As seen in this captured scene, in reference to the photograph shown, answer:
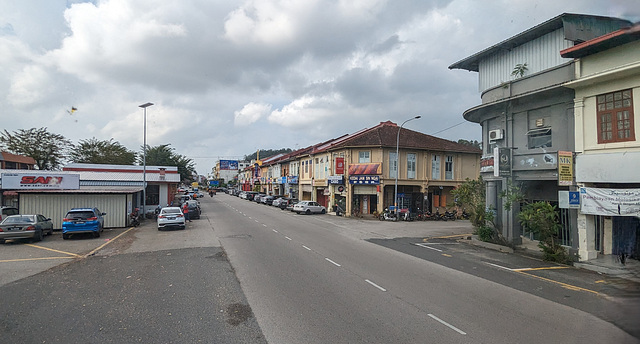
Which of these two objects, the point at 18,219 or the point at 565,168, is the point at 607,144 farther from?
the point at 18,219

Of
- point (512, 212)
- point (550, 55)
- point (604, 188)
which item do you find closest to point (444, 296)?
point (604, 188)

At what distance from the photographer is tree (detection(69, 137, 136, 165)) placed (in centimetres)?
5356

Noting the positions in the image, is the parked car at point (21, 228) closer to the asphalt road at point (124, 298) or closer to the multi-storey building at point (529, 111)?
the asphalt road at point (124, 298)

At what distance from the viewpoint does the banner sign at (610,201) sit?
11609mm

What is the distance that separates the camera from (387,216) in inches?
1261

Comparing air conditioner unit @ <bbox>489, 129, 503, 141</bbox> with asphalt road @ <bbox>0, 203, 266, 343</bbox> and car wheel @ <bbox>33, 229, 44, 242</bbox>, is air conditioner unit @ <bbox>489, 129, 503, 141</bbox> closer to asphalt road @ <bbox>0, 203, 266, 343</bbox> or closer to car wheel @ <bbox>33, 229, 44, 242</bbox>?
asphalt road @ <bbox>0, 203, 266, 343</bbox>

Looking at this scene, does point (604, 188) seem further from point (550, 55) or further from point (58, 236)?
point (58, 236)

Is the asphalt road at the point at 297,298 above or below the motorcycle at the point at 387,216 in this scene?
above

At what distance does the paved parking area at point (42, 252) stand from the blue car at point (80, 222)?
446mm

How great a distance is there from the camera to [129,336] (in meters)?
5.88

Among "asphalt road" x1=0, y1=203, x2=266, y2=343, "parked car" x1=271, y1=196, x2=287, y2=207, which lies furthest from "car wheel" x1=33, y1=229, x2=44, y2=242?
"parked car" x1=271, y1=196, x2=287, y2=207

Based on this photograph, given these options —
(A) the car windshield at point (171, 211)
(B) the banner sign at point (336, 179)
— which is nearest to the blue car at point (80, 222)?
(A) the car windshield at point (171, 211)

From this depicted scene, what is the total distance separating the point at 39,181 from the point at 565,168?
90.7ft

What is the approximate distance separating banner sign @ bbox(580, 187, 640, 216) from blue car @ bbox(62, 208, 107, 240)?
70.2ft
